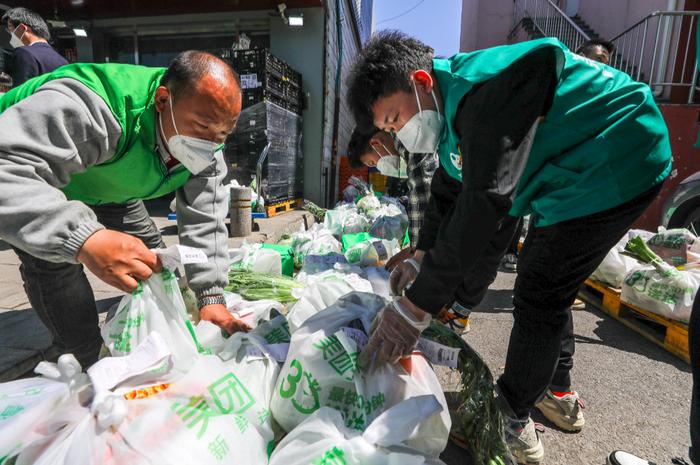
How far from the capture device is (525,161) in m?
1.13

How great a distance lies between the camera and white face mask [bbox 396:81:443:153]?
1.45 m

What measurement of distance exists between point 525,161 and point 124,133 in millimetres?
1380

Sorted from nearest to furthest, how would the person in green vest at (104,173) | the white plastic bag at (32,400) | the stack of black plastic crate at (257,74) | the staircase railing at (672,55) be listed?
the white plastic bag at (32,400)
the person in green vest at (104,173)
the stack of black plastic crate at (257,74)
the staircase railing at (672,55)

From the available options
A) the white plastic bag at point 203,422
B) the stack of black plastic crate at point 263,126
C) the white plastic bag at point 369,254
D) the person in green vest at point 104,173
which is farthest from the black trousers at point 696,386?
the stack of black plastic crate at point 263,126

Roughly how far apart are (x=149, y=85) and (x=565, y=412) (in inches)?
89.5

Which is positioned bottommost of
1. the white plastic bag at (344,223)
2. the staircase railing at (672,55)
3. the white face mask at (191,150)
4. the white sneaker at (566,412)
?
the white sneaker at (566,412)

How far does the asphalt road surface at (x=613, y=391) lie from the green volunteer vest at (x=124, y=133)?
1.64 meters

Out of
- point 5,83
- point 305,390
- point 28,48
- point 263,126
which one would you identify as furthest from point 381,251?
point 5,83

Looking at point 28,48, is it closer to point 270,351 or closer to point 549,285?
point 270,351

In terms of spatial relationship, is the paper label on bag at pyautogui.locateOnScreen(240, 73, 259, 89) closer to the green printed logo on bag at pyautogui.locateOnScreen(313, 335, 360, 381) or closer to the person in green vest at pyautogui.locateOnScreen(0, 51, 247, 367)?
the person in green vest at pyautogui.locateOnScreen(0, 51, 247, 367)

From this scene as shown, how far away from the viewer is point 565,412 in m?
1.74

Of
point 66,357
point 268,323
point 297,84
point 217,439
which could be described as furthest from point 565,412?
point 297,84

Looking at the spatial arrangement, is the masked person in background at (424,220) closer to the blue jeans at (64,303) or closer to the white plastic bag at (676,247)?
the blue jeans at (64,303)

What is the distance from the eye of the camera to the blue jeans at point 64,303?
1.44 m
